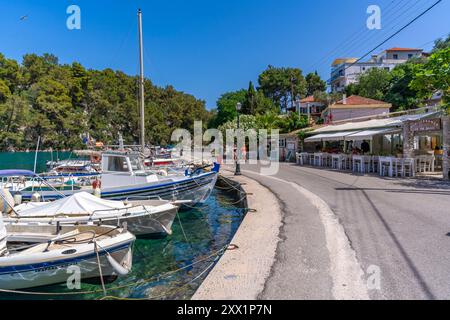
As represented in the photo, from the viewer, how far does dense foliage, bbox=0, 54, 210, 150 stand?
71.8m

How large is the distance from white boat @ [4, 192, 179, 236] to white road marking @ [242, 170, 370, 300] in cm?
483

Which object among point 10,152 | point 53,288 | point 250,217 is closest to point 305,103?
point 250,217

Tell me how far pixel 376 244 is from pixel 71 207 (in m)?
7.67

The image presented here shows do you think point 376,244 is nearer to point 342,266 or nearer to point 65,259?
point 342,266

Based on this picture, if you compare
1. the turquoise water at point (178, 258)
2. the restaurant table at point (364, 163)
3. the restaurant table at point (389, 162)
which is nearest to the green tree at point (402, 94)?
the restaurant table at point (364, 163)

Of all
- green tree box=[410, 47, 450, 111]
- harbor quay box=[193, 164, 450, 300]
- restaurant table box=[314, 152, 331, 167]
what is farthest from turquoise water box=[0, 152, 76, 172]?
green tree box=[410, 47, 450, 111]

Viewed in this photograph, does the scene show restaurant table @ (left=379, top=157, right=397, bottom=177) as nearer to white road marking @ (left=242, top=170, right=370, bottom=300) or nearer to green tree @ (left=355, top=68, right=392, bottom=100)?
white road marking @ (left=242, top=170, right=370, bottom=300)

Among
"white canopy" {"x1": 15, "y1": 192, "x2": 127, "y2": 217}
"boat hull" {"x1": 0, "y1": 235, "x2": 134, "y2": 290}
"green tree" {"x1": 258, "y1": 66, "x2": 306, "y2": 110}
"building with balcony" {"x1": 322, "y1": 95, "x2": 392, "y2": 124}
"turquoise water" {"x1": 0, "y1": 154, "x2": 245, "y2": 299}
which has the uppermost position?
"green tree" {"x1": 258, "y1": 66, "x2": 306, "y2": 110}

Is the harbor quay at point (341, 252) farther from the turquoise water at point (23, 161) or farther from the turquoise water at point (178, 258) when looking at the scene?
the turquoise water at point (23, 161)

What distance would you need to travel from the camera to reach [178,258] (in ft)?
29.7

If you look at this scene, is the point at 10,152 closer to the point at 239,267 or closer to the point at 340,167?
the point at 340,167

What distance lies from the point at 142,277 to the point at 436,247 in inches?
240

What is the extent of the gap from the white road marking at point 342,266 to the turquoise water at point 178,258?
8.56ft

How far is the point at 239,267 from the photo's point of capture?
550 centimetres
